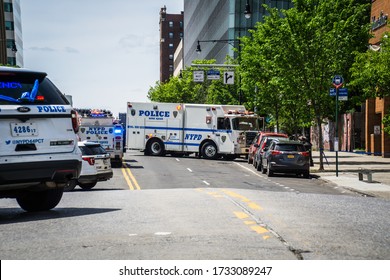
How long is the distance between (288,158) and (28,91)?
20476mm

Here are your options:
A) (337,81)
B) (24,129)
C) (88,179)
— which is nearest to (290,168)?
(337,81)

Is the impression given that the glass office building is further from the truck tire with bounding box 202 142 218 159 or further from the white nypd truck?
the truck tire with bounding box 202 142 218 159

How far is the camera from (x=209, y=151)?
4697cm

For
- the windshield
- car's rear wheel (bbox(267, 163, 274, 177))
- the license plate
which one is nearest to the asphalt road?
the license plate

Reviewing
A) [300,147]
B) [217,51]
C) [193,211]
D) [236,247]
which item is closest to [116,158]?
[300,147]

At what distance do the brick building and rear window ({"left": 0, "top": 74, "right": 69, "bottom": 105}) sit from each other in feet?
122

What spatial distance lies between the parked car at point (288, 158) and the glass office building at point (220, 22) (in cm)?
2846

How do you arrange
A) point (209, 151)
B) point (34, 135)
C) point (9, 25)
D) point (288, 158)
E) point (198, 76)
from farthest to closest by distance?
point (9, 25), point (198, 76), point (209, 151), point (288, 158), point (34, 135)

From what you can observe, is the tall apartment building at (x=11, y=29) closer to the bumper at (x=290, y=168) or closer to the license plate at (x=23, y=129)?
the bumper at (x=290, y=168)

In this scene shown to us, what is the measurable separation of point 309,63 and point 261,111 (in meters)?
16.4

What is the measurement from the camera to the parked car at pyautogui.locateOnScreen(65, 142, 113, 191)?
2292cm

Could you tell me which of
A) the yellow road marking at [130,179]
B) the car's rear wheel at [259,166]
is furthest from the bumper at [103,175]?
the car's rear wheel at [259,166]
